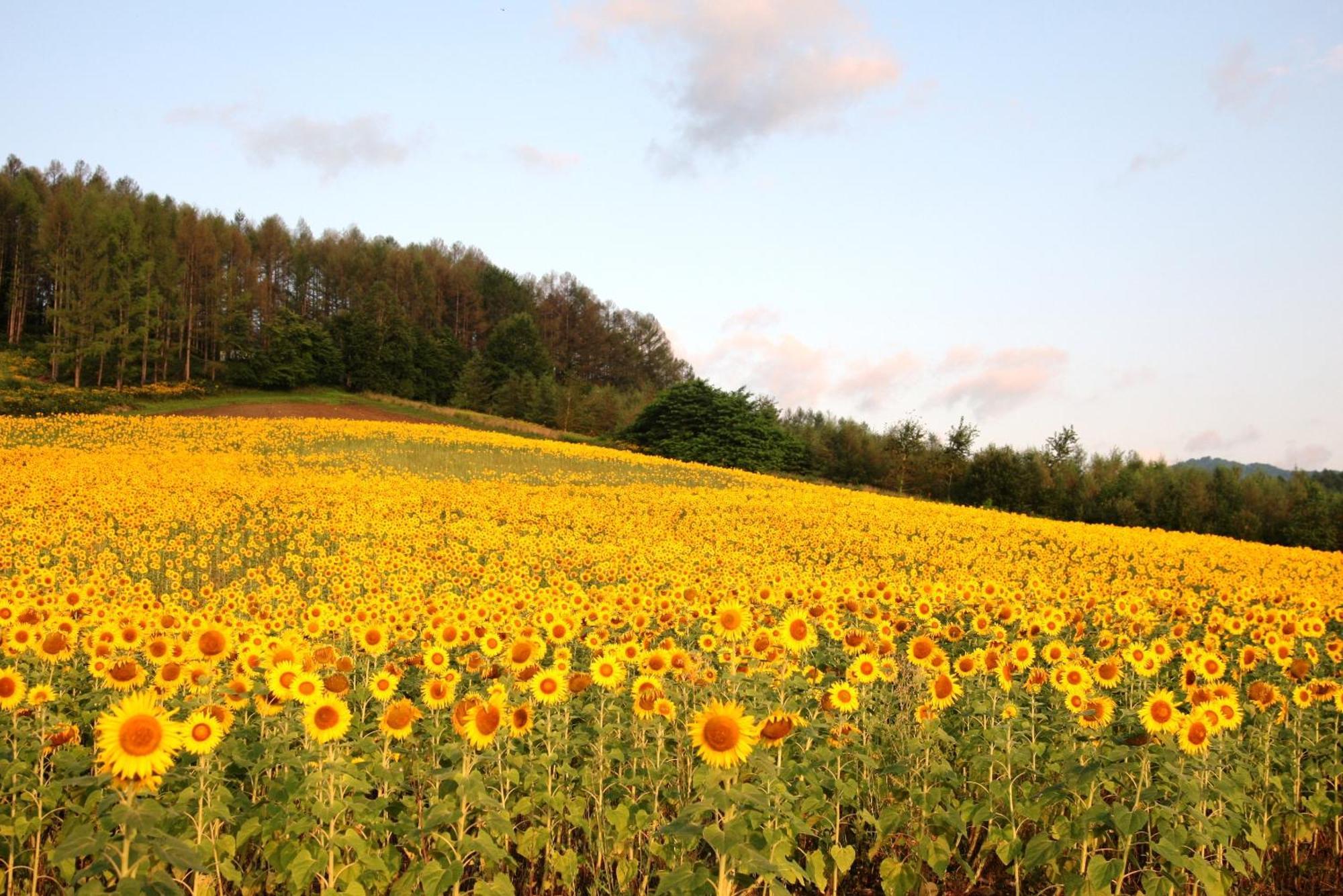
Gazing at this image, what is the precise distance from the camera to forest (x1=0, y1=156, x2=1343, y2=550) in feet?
143

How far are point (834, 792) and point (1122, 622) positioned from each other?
4642mm

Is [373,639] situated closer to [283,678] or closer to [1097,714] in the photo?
[283,678]

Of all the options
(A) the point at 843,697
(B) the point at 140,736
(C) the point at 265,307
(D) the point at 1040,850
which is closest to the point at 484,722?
(B) the point at 140,736

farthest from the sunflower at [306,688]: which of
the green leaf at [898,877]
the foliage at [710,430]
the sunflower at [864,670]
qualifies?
the foliage at [710,430]

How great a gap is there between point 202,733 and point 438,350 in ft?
277

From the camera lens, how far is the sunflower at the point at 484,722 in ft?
11.8

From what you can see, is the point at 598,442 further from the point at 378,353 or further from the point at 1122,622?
the point at 1122,622

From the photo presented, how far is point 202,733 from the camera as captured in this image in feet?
11.7

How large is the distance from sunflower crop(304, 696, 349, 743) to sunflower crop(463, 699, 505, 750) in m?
0.59

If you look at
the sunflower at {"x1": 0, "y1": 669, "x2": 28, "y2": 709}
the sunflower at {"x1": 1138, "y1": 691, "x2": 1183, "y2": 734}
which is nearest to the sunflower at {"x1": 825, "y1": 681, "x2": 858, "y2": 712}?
the sunflower at {"x1": 1138, "y1": 691, "x2": 1183, "y2": 734}

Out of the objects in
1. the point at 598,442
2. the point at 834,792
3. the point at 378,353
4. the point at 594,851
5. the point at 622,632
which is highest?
the point at 378,353

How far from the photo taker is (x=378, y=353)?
77562 millimetres

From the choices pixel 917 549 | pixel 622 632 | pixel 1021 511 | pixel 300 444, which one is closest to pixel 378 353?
pixel 300 444

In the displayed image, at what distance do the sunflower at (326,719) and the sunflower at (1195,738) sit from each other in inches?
156
